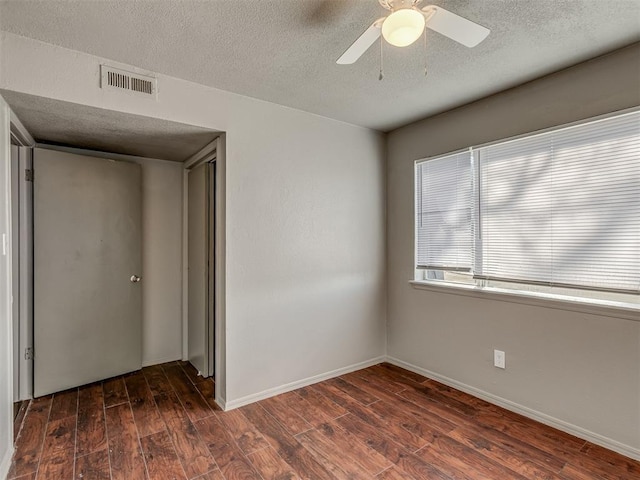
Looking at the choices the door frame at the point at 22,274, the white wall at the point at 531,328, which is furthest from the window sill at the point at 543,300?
the door frame at the point at 22,274

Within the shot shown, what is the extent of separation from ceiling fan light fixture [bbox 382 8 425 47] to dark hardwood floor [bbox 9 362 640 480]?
2.14m

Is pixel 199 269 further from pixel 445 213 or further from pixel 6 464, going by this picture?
pixel 445 213

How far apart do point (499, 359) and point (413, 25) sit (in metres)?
2.39

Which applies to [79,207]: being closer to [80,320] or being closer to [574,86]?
[80,320]

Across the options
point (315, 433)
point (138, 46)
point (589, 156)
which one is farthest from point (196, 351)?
point (589, 156)

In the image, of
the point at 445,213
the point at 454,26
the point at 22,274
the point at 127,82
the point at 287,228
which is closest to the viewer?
the point at 454,26

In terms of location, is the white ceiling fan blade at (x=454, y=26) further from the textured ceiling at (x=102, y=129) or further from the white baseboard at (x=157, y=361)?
the white baseboard at (x=157, y=361)

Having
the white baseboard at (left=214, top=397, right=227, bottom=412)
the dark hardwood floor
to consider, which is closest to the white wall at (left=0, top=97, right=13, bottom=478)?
the dark hardwood floor

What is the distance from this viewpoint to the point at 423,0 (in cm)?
155

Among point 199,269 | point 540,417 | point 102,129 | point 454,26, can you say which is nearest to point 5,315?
point 102,129

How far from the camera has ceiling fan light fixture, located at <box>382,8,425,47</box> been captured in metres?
1.24

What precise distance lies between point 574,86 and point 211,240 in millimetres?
3001

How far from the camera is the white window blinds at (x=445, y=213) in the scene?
2814 mm

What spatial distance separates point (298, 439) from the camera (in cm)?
213
